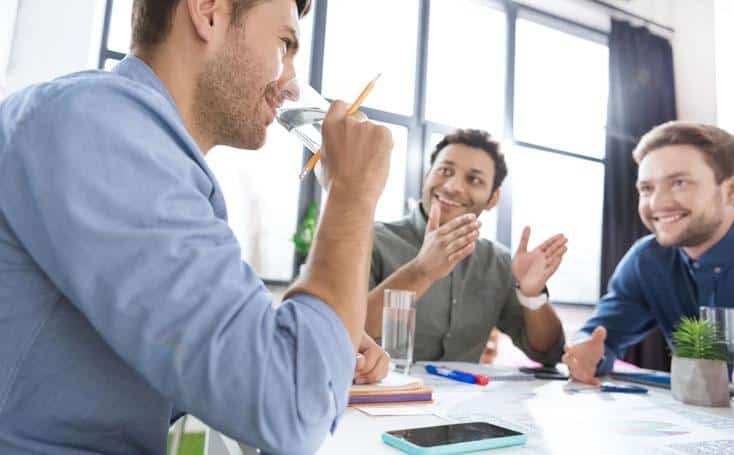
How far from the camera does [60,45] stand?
2.45 m

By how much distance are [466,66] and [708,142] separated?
2437mm

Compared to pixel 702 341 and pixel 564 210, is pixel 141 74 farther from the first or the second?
pixel 564 210

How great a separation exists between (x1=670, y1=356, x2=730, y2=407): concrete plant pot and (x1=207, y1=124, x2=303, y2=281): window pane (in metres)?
2.39

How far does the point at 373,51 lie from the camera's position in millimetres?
3619

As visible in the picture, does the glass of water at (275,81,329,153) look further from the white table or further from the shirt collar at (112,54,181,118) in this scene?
the white table

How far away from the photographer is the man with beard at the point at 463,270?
1.43 meters

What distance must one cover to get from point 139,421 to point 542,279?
1187mm

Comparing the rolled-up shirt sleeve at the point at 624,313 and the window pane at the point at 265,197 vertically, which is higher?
the window pane at the point at 265,197

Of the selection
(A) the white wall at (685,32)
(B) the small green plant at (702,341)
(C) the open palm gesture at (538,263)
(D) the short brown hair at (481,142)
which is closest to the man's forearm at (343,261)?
(B) the small green plant at (702,341)

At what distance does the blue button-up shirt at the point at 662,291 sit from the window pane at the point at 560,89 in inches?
98.1

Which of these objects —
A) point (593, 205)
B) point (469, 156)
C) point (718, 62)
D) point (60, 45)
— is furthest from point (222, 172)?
point (718, 62)

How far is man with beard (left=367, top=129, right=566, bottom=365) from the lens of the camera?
4.70 ft

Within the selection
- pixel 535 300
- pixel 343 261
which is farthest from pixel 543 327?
pixel 343 261

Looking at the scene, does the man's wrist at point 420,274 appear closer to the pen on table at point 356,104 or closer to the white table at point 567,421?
the white table at point 567,421
